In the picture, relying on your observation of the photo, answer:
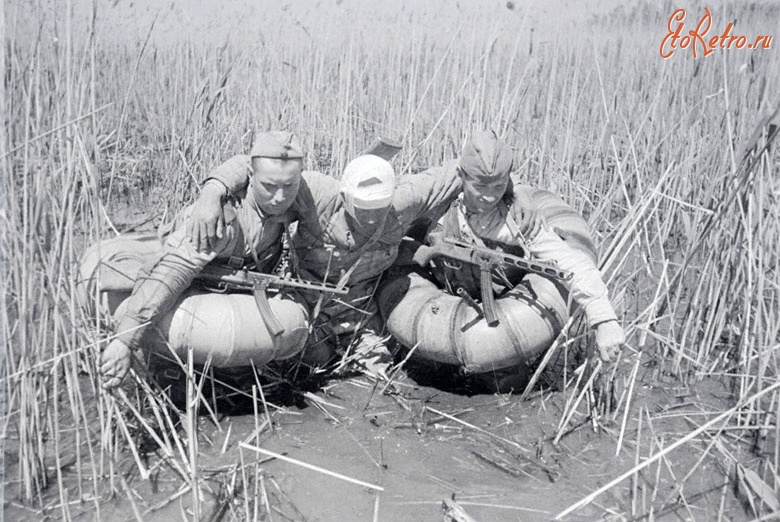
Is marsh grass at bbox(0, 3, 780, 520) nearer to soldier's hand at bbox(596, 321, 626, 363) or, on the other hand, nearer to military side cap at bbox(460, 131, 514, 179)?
soldier's hand at bbox(596, 321, 626, 363)

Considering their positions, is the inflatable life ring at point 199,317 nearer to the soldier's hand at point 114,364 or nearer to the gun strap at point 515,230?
the soldier's hand at point 114,364

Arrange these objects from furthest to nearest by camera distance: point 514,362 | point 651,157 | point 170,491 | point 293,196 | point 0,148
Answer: point 651,157, point 514,362, point 293,196, point 170,491, point 0,148

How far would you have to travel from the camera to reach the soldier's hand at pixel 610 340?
2881 mm

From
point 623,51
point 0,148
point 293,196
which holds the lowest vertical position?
point 293,196

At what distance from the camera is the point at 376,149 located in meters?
3.41

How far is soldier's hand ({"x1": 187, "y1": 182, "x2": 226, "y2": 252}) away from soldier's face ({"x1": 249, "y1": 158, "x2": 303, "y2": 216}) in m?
0.16

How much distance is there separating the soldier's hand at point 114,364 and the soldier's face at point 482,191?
61.9 inches

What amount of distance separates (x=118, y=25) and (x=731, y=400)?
4.90 metres

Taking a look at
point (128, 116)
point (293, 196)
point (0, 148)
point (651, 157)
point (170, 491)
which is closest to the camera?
point (0, 148)

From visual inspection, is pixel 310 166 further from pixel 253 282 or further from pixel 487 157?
pixel 487 157

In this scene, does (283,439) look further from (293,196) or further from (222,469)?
(293,196)

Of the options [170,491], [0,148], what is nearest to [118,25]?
[0,148]

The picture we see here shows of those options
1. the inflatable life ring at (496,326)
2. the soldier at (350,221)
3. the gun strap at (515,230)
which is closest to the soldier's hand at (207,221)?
the soldier at (350,221)

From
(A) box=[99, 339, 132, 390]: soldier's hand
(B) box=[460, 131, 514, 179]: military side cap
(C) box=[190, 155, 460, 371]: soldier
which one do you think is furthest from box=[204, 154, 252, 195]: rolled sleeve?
(B) box=[460, 131, 514, 179]: military side cap
